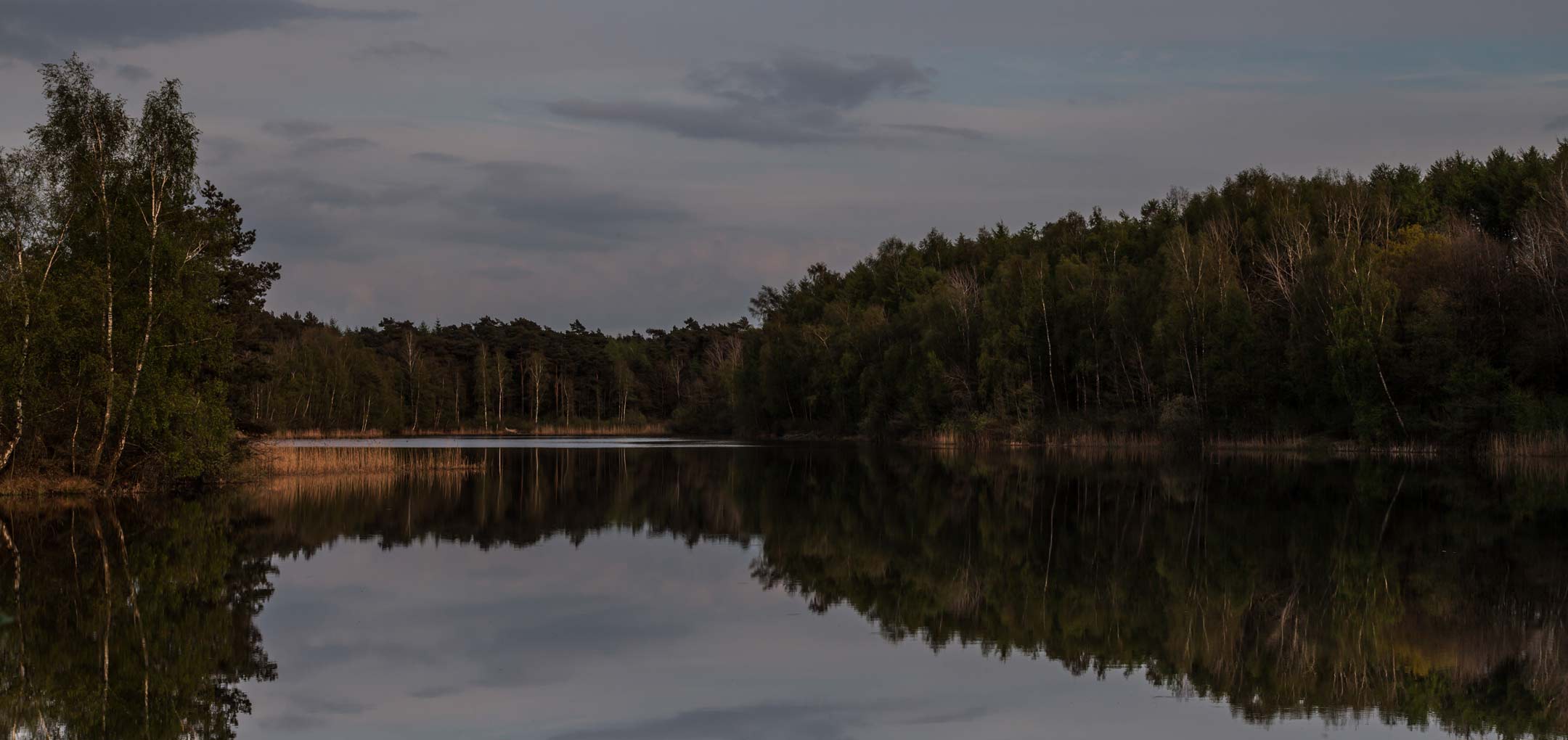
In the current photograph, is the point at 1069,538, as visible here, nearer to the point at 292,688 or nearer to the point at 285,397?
the point at 292,688

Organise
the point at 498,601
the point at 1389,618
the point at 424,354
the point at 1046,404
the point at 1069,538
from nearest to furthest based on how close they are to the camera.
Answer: the point at 1389,618 < the point at 498,601 < the point at 1069,538 < the point at 1046,404 < the point at 424,354

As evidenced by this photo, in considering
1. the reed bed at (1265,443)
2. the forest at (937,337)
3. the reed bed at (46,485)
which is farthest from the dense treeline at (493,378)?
the reed bed at (46,485)

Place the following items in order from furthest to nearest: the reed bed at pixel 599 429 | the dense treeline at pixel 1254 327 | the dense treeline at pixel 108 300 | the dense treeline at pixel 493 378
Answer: the reed bed at pixel 599 429 → the dense treeline at pixel 493 378 → the dense treeline at pixel 1254 327 → the dense treeline at pixel 108 300

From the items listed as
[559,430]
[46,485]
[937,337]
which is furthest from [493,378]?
[46,485]

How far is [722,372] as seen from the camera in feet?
332

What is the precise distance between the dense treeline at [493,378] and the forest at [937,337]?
0.36m

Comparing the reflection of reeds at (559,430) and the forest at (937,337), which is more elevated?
the forest at (937,337)

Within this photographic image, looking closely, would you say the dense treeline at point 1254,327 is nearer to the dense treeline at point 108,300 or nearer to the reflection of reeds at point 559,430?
the reflection of reeds at point 559,430

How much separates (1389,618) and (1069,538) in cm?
823

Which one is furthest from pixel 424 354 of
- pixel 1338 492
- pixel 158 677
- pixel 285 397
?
pixel 158 677

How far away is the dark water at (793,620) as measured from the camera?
10.4m

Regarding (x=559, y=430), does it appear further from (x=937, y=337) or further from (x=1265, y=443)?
(x=1265, y=443)

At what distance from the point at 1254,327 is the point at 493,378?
75497 mm

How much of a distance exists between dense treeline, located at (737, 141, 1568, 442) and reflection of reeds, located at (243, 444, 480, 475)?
33.3m
